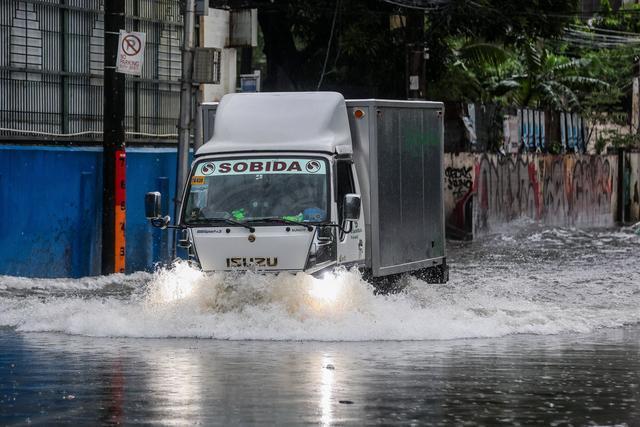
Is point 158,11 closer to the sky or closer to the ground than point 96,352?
closer to the sky

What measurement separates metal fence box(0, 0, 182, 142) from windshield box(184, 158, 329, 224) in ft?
22.0

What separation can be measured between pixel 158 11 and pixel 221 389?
15.4 meters

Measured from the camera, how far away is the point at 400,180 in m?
17.5

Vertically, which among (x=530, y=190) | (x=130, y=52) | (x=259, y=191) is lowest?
(x=530, y=190)

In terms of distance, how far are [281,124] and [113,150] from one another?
6284 millimetres

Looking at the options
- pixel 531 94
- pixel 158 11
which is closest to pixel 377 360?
pixel 158 11

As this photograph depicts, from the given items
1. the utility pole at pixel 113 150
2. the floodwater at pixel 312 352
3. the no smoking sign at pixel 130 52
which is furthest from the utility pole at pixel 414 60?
the no smoking sign at pixel 130 52

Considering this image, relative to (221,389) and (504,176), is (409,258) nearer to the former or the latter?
(221,389)

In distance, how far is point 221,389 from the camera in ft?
34.5

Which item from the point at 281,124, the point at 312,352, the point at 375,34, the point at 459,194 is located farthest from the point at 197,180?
the point at 459,194

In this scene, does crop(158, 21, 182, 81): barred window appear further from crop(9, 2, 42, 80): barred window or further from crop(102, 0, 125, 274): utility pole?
crop(102, 0, 125, 274): utility pole

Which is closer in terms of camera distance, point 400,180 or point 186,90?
point 400,180

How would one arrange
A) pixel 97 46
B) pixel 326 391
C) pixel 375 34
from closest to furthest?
1. pixel 326 391
2. pixel 97 46
3. pixel 375 34

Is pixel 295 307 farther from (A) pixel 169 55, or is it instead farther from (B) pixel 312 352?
(A) pixel 169 55
